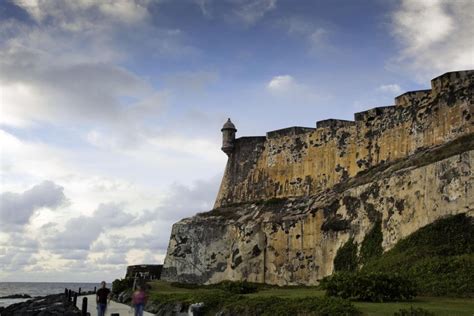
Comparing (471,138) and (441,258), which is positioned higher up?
(471,138)

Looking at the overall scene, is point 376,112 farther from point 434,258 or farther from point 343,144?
point 434,258

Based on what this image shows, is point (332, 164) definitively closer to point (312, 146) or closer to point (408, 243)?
point (312, 146)

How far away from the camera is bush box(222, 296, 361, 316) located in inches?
798

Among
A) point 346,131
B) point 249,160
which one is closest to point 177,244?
point 249,160

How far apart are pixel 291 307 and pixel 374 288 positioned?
13.9ft

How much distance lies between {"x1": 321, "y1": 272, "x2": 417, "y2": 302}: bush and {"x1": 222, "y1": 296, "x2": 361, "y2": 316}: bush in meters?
2.24

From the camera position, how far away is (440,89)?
151ft

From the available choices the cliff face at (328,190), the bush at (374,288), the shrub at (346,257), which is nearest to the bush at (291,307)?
the bush at (374,288)

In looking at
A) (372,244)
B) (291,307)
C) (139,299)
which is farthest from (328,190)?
(139,299)

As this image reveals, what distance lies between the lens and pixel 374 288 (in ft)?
79.6

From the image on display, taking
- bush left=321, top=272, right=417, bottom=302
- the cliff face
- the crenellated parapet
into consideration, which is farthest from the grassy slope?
the crenellated parapet

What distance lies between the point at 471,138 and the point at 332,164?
19.6m

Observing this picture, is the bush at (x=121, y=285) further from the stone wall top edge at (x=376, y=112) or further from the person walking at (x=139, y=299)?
the person walking at (x=139, y=299)

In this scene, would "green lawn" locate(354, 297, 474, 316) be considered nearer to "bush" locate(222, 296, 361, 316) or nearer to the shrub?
"bush" locate(222, 296, 361, 316)
